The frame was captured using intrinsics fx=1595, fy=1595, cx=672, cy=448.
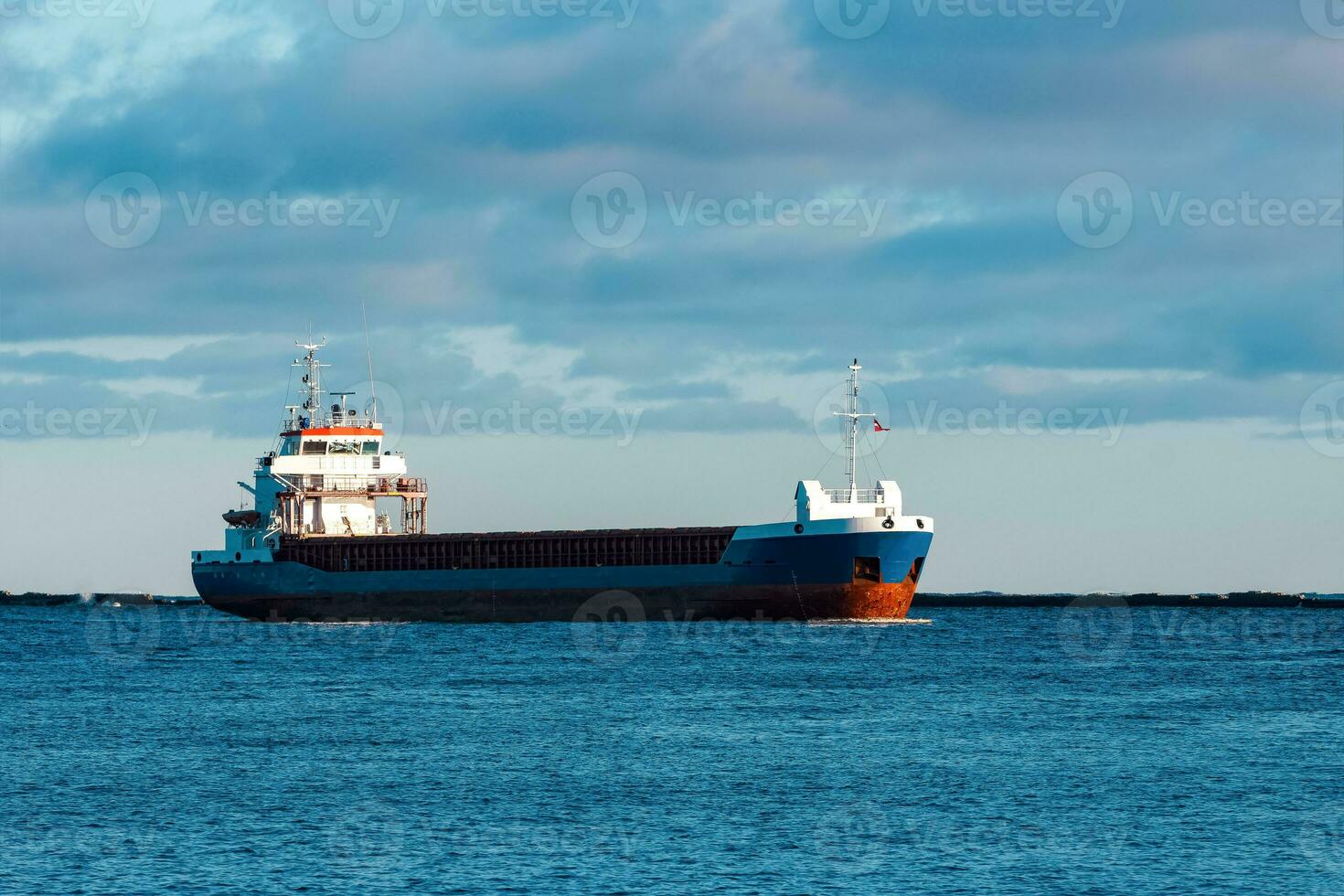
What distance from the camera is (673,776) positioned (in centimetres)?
3447

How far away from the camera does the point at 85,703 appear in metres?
51.2

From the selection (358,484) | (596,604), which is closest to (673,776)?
(596,604)

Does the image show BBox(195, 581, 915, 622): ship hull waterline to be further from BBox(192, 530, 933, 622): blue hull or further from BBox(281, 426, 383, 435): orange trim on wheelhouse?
BBox(281, 426, 383, 435): orange trim on wheelhouse

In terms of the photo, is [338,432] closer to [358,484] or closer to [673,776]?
[358,484]

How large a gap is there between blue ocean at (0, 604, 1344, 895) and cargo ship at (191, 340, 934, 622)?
910 centimetres

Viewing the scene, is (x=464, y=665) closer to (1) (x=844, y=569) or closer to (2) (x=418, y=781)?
(1) (x=844, y=569)

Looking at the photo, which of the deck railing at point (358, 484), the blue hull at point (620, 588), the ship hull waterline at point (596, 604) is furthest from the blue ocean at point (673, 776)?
the deck railing at point (358, 484)

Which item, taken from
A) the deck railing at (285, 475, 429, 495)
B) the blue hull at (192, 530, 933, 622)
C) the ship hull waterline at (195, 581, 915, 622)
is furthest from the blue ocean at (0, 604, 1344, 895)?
the deck railing at (285, 475, 429, 495)

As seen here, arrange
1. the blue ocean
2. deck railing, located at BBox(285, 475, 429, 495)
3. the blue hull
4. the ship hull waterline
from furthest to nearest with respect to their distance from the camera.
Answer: deck railing, located at BBox(285, 475, 429, 495), the ship hull waterline, the blue hull, the blue ocean

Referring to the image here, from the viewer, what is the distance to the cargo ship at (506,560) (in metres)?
74.6

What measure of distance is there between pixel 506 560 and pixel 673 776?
53.8 metres

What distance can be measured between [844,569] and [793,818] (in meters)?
44.3

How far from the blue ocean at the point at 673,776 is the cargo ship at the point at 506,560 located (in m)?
9.10

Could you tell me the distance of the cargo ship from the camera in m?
74.6
